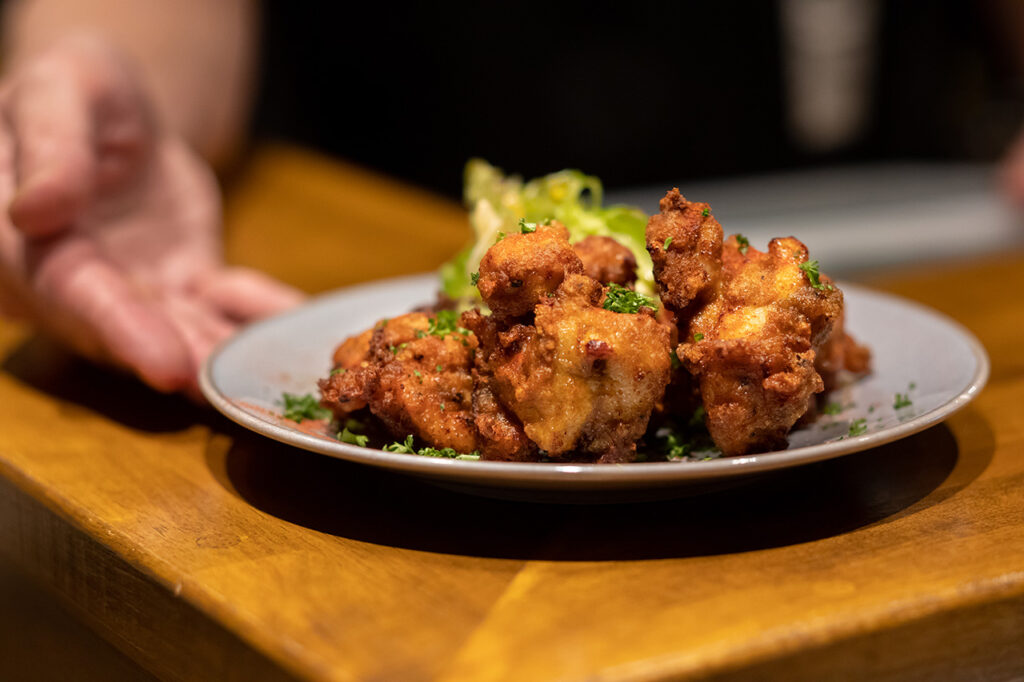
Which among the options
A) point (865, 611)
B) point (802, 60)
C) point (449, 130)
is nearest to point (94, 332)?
point (865, 611)

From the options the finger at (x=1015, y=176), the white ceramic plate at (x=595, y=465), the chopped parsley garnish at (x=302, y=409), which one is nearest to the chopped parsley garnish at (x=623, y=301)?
the white ceramic plate at (x=595, y=465)

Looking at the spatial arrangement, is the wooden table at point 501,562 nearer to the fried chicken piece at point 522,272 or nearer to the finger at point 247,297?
the fried chicken piece at point 522,272

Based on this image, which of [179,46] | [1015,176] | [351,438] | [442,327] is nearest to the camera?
[351,438]

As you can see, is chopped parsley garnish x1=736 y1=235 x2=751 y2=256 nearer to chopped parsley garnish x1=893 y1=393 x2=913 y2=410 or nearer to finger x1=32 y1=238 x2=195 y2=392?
chopped parsley garnish x1=893 y1=393 x2=913 y2=410

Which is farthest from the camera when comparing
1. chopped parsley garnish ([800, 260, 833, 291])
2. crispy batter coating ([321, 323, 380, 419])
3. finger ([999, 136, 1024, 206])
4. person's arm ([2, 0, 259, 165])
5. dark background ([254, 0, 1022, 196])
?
dark background ([254, 0, 1022, 196])

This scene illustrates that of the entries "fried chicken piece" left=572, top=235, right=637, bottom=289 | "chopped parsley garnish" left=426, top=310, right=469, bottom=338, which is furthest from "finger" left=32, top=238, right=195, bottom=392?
"fried chicken piece" left=572, top=235, right=637, bottom=289

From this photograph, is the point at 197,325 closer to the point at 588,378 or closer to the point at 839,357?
the point at 588,378

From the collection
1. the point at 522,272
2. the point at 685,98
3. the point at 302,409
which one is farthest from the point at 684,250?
the point at 685,98
